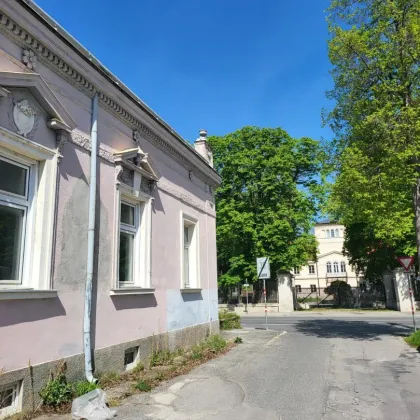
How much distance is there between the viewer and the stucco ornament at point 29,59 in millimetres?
5793

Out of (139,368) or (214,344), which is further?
(214,344)

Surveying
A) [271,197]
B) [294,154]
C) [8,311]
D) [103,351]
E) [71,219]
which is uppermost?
[294,154]

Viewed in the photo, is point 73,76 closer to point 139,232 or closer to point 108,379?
point 139,232

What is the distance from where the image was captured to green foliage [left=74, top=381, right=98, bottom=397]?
5872 mm

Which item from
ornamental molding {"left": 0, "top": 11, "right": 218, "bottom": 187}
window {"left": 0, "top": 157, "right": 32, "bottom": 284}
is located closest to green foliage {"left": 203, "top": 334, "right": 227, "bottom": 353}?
ornamental molding {"left": 0, "top": 11, "right": 218, "bottom": 187}

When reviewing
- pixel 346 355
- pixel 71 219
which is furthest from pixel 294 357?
pixel 71 219

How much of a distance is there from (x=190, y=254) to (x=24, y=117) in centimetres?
719

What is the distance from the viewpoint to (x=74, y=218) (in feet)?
21.5

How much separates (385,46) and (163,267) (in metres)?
9.40

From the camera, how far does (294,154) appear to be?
2984 cm

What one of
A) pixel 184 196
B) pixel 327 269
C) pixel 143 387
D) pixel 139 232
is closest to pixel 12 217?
pixel 143 387

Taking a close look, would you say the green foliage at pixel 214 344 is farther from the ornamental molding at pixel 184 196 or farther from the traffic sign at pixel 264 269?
the traffic sign at pixel 264 269

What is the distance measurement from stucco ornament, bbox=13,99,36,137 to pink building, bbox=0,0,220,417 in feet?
0.06

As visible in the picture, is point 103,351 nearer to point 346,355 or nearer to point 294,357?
point 294,357
